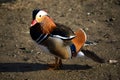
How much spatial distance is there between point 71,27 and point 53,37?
2736mm

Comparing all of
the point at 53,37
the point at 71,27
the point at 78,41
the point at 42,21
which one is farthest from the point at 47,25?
the point at 71,27

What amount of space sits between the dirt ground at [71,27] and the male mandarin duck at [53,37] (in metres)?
0.59

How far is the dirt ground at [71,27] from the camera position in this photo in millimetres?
7168

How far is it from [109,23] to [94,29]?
23.4 inches

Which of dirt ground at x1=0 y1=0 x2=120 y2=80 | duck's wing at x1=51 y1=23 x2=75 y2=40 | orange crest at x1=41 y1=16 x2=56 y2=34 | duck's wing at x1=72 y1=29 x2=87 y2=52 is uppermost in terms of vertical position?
orange crest at x1=41 y1=16 x2=56 y2=34

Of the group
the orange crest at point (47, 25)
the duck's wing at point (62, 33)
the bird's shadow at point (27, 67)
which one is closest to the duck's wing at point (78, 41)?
the duck's wing at point (62, 33)

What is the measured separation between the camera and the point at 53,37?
22.1 feet

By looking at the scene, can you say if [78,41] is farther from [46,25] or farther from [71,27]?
[71,27]

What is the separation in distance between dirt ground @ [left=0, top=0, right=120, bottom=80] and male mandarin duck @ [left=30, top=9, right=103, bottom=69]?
0.59 metres

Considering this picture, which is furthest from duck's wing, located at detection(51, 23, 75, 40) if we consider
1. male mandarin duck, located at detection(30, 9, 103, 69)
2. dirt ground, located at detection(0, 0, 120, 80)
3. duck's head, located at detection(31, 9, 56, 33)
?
dirt ground, located at detection(0, 0, 120, 80)

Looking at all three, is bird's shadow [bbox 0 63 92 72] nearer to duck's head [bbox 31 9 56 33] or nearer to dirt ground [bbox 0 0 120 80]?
dirt ground [bbox 0 0 120 80]

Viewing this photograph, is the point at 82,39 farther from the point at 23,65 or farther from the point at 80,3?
the point at 80,3

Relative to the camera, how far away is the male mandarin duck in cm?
673

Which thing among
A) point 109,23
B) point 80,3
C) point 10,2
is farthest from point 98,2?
point 10,2
